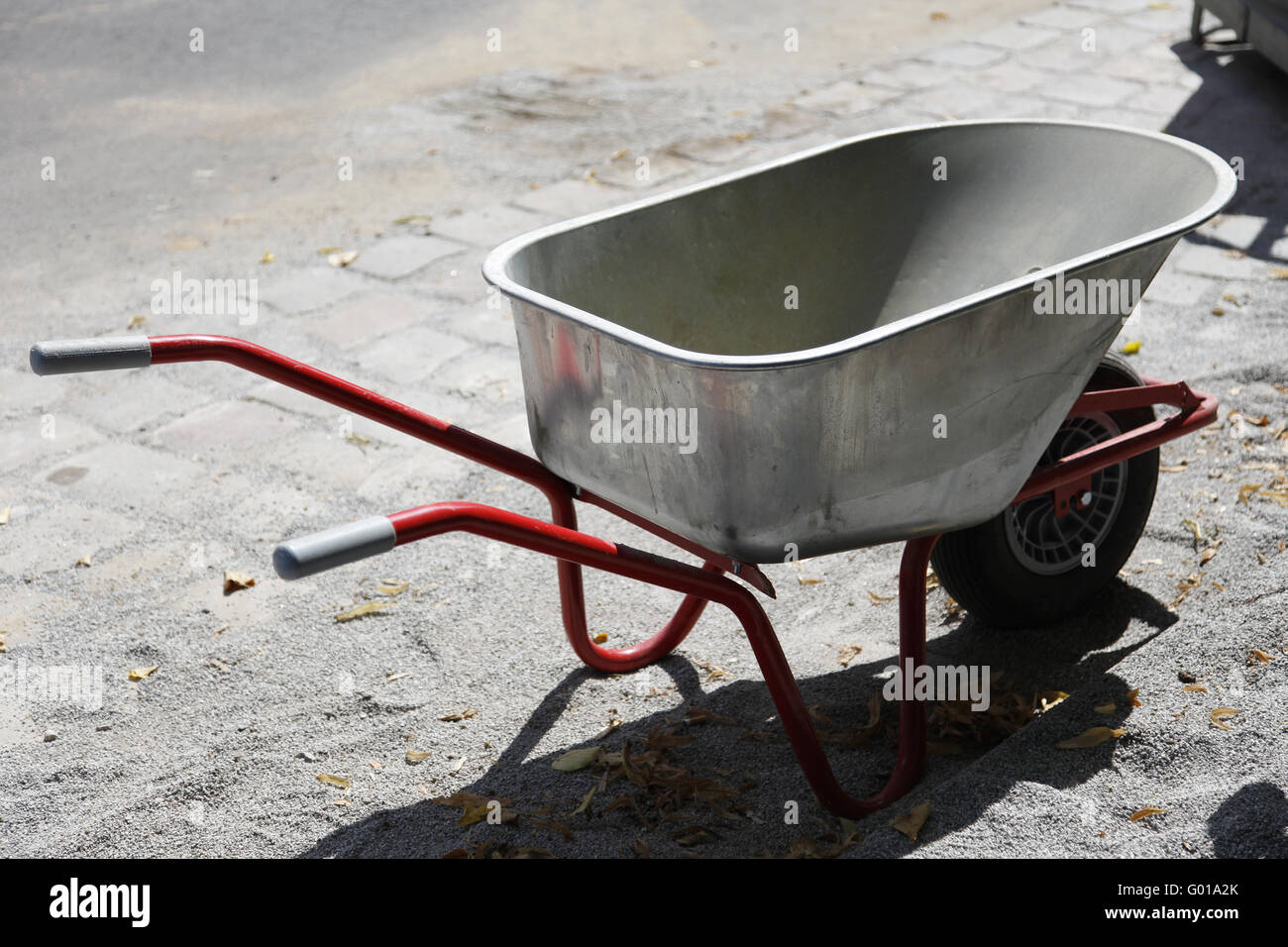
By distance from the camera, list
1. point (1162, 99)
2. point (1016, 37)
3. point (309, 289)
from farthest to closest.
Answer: point (1016, 37) < point (1162, 99) < point (309, 289)

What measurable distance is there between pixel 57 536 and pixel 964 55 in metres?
6.22

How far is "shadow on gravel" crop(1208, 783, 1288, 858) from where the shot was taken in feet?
7.26

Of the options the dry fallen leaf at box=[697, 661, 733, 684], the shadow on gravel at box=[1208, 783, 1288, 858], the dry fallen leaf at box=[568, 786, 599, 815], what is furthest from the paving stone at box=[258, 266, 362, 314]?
the shadow on gravel at box=[1208, 783, 1288, 858]

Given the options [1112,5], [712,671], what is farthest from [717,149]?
[1112,5]

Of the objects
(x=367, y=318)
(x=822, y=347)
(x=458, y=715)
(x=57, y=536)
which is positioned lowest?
(x=458, y=715)

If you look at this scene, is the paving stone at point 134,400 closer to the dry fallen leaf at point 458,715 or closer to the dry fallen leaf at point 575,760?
the dry fallen leaf at point 458,715

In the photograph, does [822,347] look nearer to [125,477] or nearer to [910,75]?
[125,477]

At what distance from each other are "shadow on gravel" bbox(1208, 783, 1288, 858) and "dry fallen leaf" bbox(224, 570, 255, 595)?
8.01ft

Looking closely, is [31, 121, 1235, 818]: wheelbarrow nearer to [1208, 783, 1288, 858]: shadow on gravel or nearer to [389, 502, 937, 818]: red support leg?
[389, 502, 937, 818]: red support leg

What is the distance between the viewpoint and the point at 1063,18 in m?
8.52

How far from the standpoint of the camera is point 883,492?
2336 millimetres

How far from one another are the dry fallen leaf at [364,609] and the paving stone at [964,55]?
569 cm

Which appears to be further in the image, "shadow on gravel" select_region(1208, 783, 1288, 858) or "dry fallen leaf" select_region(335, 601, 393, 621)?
"dry fallen leaf" select_region(335, 601, 393, 621)

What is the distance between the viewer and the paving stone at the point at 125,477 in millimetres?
3795
